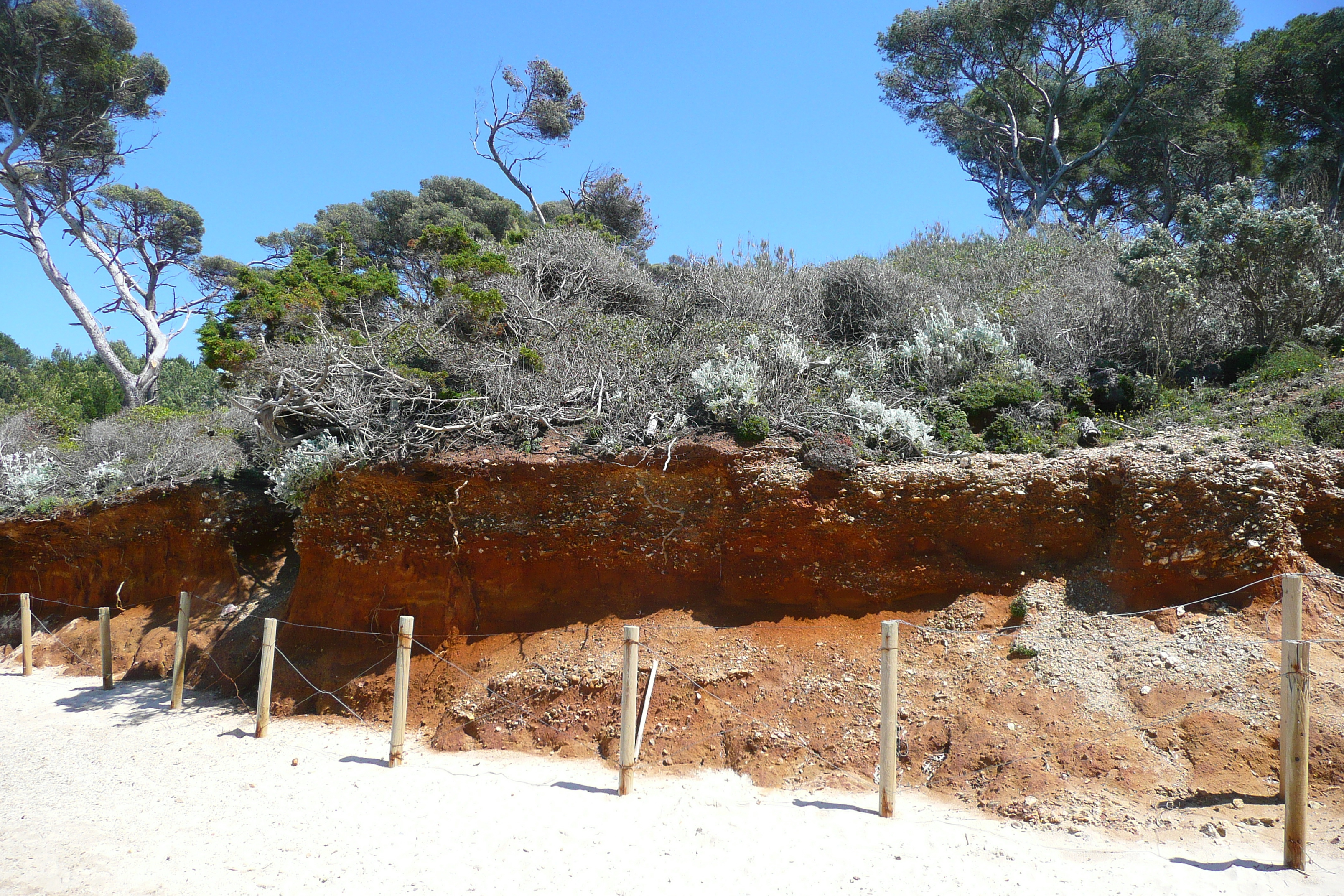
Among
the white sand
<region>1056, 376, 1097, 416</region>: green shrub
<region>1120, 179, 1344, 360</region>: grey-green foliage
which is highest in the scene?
<region>1120, 179, 1344, 360</region>: grey-green foliage

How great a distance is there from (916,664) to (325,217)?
2378 centimetres

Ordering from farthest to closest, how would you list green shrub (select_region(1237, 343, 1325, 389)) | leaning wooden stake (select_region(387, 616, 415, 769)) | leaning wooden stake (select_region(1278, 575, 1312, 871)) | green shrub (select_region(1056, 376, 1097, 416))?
green shrub (select_region(1056, 376, 1097, 416))
green shrub (select_region(1237, 343, 1325, 389))
leaning wooden stake (select_region(387, 616, 415, 769))
leaning wooden stake (select_region(1278, 575, 1312, 871))

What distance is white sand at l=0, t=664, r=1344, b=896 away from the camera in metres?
5.15

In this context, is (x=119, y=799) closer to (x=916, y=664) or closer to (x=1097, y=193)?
(x=916, y=664)

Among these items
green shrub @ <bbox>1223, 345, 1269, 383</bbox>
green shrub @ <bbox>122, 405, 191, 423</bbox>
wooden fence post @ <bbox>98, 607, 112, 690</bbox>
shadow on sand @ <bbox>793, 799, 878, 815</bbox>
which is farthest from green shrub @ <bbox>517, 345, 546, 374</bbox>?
green shrub @ <bbox>122, 405, 191, 423</bbox>

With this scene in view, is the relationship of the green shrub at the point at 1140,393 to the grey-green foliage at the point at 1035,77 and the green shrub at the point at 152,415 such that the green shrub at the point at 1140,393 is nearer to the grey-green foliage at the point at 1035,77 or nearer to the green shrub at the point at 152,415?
the grey-green foliage at the point at 1035,77

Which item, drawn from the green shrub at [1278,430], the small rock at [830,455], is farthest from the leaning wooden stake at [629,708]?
the green shrub at [1278,430]

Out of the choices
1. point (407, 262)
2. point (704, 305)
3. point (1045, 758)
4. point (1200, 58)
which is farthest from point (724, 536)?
point (1200, 58)

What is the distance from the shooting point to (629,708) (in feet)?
21.5

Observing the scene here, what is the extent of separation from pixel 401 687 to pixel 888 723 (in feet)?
16.0

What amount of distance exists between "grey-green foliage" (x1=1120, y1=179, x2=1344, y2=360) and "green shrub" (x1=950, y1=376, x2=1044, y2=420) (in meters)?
2.30

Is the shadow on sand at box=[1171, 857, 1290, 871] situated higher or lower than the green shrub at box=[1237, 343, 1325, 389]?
lower

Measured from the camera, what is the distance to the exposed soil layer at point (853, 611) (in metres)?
6.12

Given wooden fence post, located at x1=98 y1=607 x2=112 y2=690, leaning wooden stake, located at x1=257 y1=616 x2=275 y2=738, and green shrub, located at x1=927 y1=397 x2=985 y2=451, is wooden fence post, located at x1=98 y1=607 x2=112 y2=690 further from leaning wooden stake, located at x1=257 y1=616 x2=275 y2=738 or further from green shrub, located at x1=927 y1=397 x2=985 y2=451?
green shrub, located at x1=927 y1=397 x2=985 y2=451
